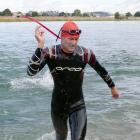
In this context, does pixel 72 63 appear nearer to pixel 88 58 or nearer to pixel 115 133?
pixel 88 58

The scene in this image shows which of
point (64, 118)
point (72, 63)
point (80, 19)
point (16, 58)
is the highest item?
point (72, 63)

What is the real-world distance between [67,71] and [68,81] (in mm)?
175

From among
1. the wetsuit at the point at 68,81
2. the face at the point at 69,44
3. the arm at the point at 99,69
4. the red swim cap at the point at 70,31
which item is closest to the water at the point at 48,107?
the arm at the point at 99,69

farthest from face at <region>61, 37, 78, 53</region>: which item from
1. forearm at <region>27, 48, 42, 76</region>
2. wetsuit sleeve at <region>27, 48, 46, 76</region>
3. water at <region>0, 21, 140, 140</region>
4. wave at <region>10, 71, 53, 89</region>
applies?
wave at <region>10, 71, 53, 89</region>

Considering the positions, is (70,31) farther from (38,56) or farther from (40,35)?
(38,56)

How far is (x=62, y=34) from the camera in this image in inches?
263

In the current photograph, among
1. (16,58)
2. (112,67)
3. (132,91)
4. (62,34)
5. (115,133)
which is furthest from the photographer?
(16,58)

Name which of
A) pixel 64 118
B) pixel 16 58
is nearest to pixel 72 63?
pixel 64 118

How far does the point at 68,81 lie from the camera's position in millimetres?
6812

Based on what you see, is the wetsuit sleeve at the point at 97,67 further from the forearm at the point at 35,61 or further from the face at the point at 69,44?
the forearm at the point at 35,61

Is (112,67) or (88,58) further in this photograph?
(112,67)

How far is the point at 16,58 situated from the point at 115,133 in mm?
16550

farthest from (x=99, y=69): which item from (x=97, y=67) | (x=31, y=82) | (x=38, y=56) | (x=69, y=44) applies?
(x=31, y=82)

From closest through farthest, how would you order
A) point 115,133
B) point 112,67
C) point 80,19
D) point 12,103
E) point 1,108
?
point 115,133, point 1,108, point 12,103, point 112,67, point 80,19
